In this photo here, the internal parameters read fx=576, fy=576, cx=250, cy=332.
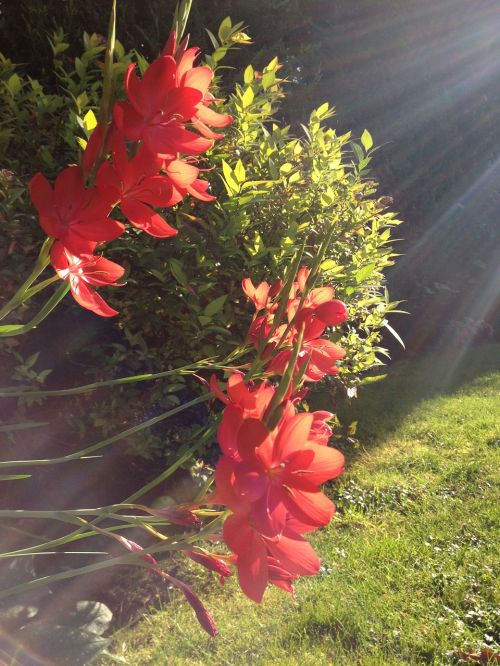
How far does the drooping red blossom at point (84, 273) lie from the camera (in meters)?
Answer: 0.72

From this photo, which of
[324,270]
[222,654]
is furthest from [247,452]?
[222,654]

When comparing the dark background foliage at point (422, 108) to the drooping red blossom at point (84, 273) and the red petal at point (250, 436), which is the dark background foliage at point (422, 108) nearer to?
the drooping red blossom at point (84, 273)

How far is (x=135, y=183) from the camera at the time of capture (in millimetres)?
718

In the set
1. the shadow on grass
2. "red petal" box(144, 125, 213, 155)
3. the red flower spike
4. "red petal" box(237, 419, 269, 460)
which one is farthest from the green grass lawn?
"red petal" box(144, 125, 213, 155)

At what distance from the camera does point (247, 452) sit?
22.6 inches

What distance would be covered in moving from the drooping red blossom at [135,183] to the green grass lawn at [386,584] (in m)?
1.57

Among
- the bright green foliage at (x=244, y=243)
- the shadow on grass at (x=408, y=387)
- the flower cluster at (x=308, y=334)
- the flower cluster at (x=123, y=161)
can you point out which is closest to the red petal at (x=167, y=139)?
the flower cluster at (x=123, y=161)

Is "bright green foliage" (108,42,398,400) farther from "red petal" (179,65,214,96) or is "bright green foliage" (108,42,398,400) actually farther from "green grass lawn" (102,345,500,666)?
"red petal" (179,65,214,96)

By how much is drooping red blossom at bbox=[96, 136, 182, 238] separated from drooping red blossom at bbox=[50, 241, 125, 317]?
3.1 inches

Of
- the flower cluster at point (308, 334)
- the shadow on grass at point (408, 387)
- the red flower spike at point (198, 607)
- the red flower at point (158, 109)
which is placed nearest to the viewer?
the red flower at point (158, 109)

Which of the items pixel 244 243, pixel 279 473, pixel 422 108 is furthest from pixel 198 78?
pixel 422 108

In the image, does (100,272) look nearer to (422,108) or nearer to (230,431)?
(230,431)

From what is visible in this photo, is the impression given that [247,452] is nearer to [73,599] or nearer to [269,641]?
[269,641]

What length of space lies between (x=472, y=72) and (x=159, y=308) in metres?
7.17
